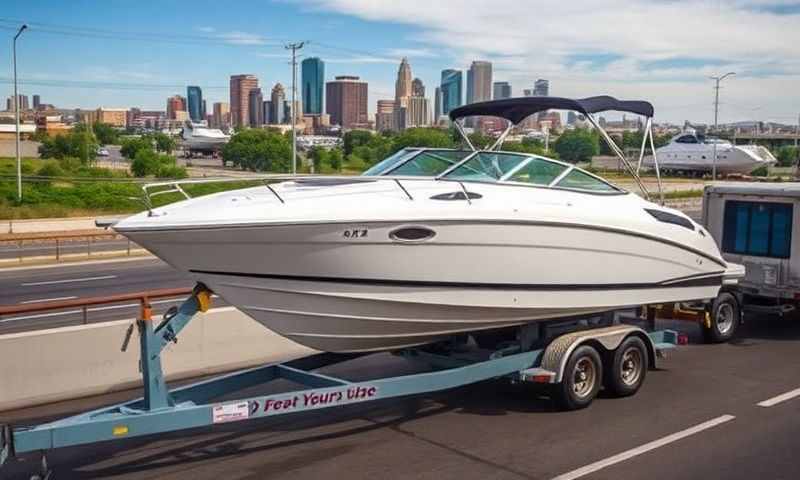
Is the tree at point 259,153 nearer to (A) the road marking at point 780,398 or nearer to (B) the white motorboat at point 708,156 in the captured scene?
(B) the white motorboat at point 708,156

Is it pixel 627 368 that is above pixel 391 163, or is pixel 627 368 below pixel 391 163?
below

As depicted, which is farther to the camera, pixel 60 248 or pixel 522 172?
pixel 60 248

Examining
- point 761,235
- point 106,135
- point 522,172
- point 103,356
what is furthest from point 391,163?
point 106,135

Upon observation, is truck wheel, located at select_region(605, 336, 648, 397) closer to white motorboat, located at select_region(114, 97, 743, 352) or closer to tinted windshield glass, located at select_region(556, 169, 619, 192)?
white motorboat, located at select_region(114, 97, 743, 352)

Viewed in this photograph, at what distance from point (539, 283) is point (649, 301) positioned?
1.89 metres

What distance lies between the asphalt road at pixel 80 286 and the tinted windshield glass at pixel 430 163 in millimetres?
6154

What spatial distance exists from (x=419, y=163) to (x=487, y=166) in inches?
29.3

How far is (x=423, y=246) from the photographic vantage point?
26.4 ft

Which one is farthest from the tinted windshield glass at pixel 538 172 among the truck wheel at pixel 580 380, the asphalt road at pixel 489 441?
the asphalt road at pixel 489 441

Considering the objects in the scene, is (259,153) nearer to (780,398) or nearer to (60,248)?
(60,248)

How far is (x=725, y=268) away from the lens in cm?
1126

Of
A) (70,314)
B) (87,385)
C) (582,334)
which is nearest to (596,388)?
(582,334)

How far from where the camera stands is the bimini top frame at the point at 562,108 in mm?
10266

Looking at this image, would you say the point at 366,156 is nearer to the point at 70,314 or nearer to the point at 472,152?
the point at 70,314
